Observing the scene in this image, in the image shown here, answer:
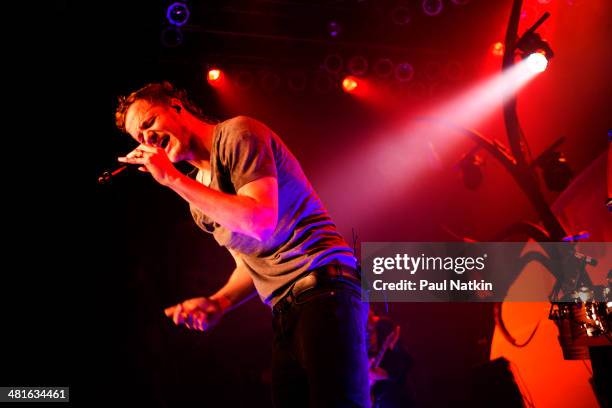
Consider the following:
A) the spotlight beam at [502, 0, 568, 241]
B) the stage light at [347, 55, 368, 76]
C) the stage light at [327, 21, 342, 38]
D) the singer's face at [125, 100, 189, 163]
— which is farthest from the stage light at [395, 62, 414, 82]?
the singer's face at [125, 100, 189, 163]

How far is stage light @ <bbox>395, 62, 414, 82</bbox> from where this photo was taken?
6.23m

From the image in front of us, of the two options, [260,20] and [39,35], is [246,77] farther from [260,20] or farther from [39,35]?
[39,35]

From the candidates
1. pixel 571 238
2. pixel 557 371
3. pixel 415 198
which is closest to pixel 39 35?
pixel 415 198

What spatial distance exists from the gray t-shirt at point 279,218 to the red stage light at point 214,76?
4043mm

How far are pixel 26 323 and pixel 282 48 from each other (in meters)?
4.19

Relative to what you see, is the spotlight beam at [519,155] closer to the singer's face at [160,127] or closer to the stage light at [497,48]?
the stage light at [497,48]

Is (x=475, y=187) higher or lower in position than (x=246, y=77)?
lower

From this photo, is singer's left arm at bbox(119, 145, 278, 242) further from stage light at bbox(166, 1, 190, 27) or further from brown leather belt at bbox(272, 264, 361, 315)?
stage light at bbox(166, 1, 190, 27)

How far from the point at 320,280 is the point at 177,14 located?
433 centimetres

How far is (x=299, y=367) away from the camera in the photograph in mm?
1737

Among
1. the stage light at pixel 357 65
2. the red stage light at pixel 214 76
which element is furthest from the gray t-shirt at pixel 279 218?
the stage light at pixel 357 65

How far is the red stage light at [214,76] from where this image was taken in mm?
5742

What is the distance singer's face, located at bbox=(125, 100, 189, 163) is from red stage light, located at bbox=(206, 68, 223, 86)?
11.5 feet

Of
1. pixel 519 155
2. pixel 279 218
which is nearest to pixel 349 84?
pixel 519 155
